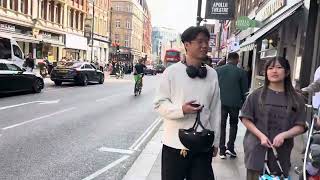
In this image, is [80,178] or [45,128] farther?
[45,128]

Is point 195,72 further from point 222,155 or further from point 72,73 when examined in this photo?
point 72,73

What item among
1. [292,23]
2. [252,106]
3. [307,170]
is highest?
[292,23]

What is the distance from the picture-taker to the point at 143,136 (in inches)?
403

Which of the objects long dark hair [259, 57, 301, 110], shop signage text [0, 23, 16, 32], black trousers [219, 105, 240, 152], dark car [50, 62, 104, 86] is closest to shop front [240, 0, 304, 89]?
black trousers [219, 105, 240, 152]

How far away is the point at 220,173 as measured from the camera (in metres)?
6.60

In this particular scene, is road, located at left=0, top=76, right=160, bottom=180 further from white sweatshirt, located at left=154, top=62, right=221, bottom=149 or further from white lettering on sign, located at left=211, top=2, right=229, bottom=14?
white lettering on sign, located at left=211, top=2, right=229, bottom=14

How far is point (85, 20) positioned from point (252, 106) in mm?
60068

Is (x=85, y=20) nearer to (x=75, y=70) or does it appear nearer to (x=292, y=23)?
(x=75, y=70)

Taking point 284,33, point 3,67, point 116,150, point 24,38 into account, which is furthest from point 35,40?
point 116,150

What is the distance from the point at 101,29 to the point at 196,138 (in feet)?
240

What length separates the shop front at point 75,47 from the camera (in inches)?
2166

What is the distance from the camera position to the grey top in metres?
3.84

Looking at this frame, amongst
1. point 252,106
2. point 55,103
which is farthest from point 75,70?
point 252,106

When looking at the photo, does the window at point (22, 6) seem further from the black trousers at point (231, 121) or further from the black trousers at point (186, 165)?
the black trousers at point (186, 165)
